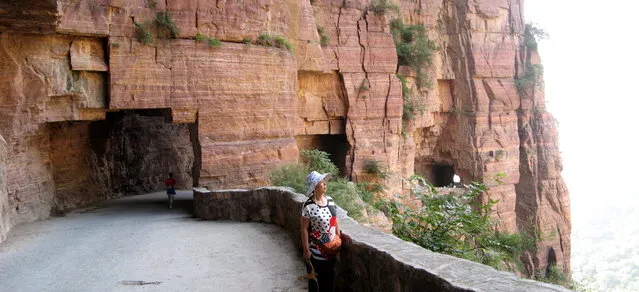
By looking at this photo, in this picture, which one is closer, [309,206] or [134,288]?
[309,206]

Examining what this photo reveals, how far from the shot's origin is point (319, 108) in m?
19.0

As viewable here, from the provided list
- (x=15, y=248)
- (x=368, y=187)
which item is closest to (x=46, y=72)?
(x=15, y=248)

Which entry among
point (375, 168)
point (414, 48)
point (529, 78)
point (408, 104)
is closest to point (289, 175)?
point (375, 168)

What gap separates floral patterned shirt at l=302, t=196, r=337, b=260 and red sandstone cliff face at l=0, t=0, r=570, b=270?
278 inches

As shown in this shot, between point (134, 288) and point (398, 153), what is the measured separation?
1634 cm

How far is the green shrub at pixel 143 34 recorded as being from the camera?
13.1 meters

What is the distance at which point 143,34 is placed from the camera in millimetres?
13117

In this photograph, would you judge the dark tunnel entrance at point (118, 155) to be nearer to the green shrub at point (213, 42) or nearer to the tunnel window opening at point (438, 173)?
the green shrub at point (213, 42)

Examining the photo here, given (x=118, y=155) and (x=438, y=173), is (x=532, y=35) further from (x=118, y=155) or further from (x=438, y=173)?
(x=118, y=155)

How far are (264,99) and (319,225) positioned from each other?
1073cm

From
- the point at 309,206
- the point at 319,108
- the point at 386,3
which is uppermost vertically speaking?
the point at 386,3

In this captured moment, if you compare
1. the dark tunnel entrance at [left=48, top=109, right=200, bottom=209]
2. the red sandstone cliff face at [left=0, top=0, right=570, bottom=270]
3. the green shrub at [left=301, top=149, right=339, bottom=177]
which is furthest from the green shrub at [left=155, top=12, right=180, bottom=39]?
the green shrub at [left=301, top=149, right=339, bottom=177]

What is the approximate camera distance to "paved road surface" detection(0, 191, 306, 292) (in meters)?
5.75

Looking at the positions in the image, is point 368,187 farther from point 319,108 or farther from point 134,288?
point 134,288
